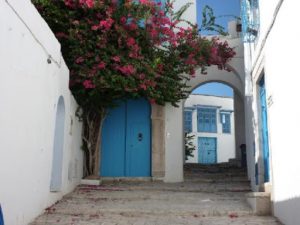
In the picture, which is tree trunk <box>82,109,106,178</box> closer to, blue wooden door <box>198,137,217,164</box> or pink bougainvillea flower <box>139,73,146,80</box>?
pink bougainvillea flower <box>139,73,146,80</box>

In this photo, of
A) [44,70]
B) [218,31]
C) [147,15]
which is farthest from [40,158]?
[218,31]

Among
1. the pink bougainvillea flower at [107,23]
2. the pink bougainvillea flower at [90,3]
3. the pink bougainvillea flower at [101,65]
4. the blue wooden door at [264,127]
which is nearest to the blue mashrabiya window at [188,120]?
the pink bougainvillea flower at [101,65]

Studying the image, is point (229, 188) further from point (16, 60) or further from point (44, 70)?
point (16, 60)

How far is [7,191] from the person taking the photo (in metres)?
4.26

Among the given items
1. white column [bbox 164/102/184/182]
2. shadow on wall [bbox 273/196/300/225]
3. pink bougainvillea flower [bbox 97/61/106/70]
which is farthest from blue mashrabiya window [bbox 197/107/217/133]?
shadow on wall [bbox 273/196/300/225]

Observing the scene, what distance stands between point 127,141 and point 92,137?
4.04 ft

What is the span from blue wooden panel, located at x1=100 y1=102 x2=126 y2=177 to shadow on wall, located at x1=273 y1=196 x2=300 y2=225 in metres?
5.82

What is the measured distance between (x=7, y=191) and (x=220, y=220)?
3.25m

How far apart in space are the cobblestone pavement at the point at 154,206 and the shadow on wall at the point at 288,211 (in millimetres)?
196

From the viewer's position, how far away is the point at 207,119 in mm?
22906

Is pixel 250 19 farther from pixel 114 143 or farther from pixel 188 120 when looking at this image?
pixel 188 120

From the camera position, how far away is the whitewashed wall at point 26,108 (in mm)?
4203

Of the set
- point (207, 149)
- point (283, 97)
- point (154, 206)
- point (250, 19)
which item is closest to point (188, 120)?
point (207, 149)

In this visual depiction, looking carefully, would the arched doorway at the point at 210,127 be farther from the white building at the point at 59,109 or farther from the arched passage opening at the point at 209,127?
the white building at the point at 59,109
